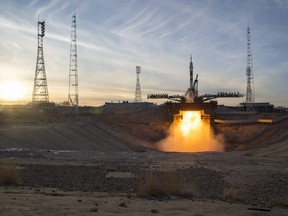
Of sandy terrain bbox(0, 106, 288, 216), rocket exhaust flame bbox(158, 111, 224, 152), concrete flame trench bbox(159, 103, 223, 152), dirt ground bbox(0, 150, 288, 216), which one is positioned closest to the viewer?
dirt ground bbox(0, 150, 288, 216)

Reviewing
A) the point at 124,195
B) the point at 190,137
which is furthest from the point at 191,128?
the point at 124,195

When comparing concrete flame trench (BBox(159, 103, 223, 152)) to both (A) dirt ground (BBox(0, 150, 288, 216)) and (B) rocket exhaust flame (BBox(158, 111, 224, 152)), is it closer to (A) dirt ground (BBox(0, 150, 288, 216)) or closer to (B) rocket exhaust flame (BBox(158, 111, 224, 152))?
(B) rocket exhaust flame (BBox(158, 111, 224, 152))

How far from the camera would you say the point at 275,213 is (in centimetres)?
1488

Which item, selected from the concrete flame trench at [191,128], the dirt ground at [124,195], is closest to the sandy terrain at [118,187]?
the dirt ground at [124,195]

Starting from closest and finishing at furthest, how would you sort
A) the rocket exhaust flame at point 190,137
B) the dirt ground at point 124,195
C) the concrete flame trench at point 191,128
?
the dirt ground at point 124,195 < the rocket exhaust flame at point 190,137 < the concrete flame trench at point 191,128

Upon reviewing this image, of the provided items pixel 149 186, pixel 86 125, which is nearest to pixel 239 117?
pixel 86 125

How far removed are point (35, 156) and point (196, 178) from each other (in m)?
16.5

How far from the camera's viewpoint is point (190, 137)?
81.0m

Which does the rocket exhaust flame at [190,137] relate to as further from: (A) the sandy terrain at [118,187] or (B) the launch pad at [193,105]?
(A) the sandy terrain at [118,187]

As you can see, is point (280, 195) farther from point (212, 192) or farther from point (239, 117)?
point (239, 117)

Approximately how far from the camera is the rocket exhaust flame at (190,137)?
77438 millimetres

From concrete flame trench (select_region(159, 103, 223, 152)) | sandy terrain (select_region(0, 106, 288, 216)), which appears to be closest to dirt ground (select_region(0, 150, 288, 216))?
sandy terrain (select_region(0, 106, 288, 216))

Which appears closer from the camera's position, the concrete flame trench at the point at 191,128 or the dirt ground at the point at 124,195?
the dirt ground at the point at 124,195

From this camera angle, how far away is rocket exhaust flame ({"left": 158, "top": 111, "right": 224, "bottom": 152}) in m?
77.4
